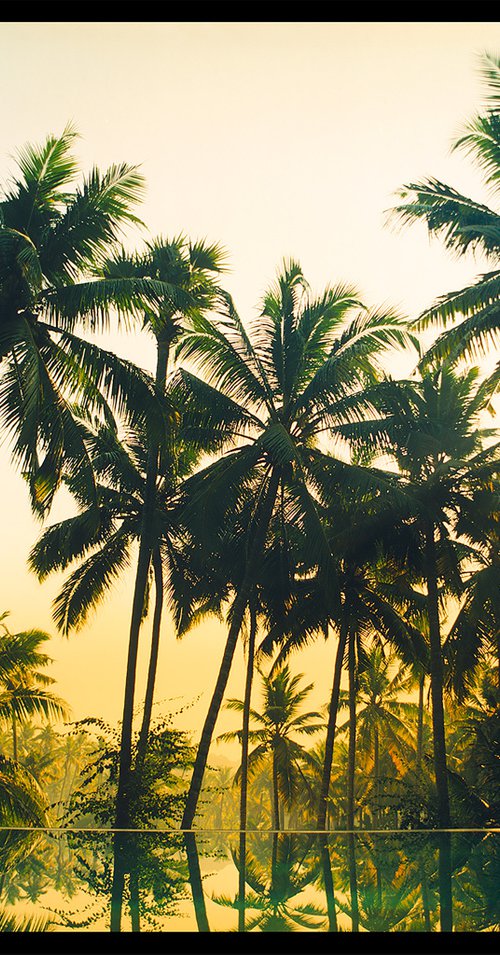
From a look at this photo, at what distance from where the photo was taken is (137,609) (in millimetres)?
Result: 15352

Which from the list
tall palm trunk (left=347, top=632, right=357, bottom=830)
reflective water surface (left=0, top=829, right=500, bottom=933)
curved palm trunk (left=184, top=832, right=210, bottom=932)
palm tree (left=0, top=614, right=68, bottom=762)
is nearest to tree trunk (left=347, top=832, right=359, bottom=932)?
reflective water surface (left=0, top=829, right=500, bottom=933)

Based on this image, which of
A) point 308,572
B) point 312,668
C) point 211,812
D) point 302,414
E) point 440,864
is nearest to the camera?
point 440,864

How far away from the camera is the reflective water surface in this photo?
3.61 metres

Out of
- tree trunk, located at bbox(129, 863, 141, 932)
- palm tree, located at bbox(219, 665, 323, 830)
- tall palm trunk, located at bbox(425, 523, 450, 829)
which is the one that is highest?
palm tree, located at bbox(219, 665, 323, 830)

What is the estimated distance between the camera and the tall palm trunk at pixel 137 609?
1445 cm

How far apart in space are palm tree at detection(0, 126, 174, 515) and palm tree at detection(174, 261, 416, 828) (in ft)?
12.1

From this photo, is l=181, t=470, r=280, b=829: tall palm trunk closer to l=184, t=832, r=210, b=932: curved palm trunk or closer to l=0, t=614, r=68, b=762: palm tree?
l=0, t=614, r=68, b=762: palm tree

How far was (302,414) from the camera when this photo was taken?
49.1 feet

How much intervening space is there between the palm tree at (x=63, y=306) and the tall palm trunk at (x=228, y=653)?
177 inches

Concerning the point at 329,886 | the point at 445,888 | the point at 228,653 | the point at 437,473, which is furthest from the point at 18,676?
the point at 445,888

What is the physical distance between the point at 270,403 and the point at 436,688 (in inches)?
257

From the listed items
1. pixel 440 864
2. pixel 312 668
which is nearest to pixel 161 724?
pixel 440 864
